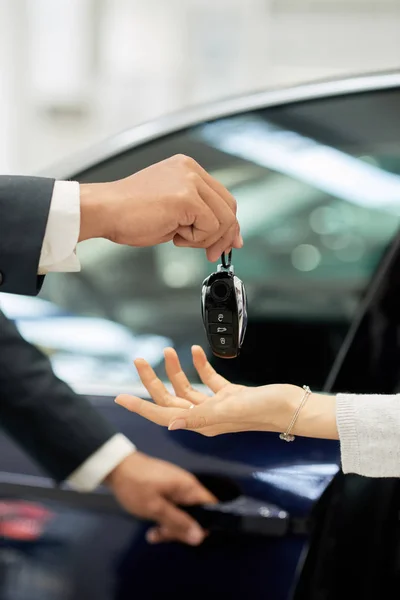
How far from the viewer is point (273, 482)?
117 centimetres

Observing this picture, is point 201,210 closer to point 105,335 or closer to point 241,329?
point 241,329

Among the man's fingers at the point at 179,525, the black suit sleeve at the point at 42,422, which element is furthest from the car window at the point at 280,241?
the man's fingers at the point at 179,525

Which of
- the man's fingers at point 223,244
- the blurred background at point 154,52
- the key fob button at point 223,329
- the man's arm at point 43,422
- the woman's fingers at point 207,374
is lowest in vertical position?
the blurred background at point 154,52

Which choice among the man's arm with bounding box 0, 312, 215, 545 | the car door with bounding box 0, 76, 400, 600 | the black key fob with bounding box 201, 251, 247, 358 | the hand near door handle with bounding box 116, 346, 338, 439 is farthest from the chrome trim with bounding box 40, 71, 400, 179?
the hand near door handle with bounding box 116, 346, 338, 439

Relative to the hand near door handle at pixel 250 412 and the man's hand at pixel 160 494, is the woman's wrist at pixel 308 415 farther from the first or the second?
the man's hand at pixel 160 494

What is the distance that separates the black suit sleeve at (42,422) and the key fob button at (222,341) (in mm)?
257

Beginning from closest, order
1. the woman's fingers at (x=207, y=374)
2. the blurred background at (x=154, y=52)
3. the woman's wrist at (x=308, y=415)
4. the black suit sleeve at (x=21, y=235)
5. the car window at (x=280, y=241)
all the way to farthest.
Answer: the black suit sleeve at (x=21, y=235), the woman's wrist at (x=308, y=415), the woman's fingers at (x=207, y=374), the car window at (x=280, y=241), the blurred background at (x=154, y=52)

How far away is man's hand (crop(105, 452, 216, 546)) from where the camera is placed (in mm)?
1172

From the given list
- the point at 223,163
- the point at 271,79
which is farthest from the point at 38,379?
the point at 271,79

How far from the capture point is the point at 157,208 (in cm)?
91

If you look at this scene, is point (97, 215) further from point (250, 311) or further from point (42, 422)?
point (250, 311)

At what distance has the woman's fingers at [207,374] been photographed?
112cm

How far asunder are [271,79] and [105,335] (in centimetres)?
665

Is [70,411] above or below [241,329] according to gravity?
below
